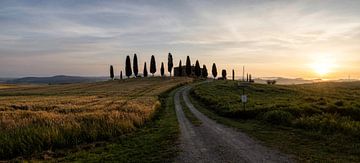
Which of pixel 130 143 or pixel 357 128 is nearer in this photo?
pixel 130 143

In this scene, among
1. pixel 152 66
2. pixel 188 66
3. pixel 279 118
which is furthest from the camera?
pixel 188 66

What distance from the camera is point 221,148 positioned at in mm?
14094

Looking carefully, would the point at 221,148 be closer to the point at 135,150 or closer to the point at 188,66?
the point at 135,150

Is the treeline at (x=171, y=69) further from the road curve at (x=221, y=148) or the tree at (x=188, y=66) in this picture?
the road curve at (x=221, y=148)

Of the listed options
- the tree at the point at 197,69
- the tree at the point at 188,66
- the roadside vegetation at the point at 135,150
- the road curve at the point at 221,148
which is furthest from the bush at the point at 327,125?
the tree at the point at 197,69

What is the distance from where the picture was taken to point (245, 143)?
49.7ft

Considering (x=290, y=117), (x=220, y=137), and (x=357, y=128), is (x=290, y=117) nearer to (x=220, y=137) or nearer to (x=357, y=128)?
(x=357, y=128)

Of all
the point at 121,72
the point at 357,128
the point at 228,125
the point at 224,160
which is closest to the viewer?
the point at 224,160

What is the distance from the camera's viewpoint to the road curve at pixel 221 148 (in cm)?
1218

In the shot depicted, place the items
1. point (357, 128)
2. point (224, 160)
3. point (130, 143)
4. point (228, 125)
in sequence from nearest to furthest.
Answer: point (224, 160), point (130, 143), point (357, 128), point (228, 125)

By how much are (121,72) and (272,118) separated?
4750 inches

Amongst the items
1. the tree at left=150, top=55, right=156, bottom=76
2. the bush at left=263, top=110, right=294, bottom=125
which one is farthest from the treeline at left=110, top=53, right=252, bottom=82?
the bush at left=263, top=110, right=294, bottom=125

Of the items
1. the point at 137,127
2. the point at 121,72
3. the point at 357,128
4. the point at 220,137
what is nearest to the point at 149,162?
the point at 220,137

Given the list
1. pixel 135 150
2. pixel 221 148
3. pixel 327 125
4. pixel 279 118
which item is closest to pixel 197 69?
pixel 279 118
